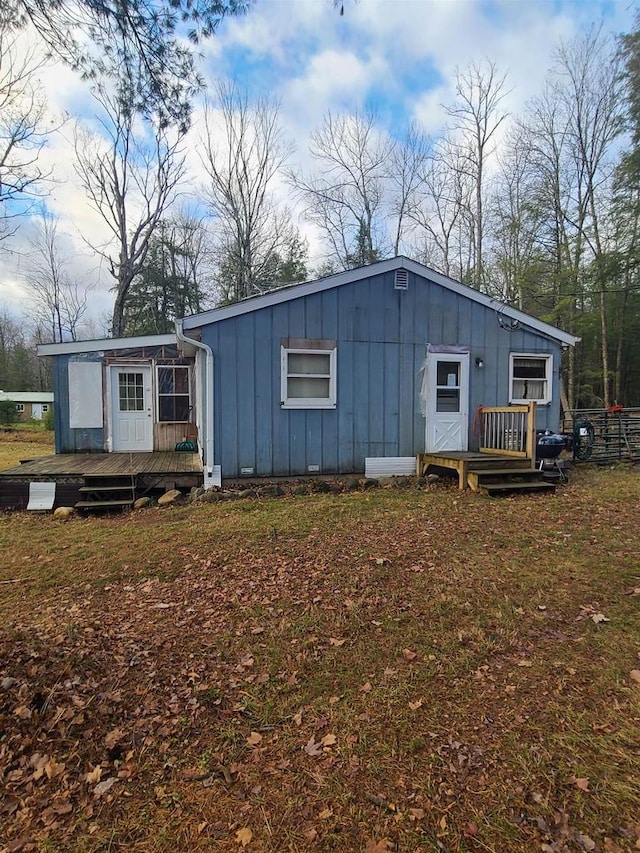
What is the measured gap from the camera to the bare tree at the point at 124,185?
1778 centimetres

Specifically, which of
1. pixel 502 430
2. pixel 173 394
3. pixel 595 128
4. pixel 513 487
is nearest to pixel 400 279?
pixel 502 430

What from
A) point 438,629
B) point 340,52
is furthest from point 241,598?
point 340,52

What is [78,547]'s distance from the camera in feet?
17.3

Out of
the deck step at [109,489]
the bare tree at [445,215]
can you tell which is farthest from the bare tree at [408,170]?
the deck step at [109,489]

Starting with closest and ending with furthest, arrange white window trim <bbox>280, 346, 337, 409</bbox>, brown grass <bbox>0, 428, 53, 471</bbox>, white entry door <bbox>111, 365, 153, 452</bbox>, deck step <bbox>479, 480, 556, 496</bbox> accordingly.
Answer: deck step <bbox>479, 480, 556, 496</bbox>
white window trim <bbox>280, 346, 337, 409</bbox>
white entry door <bbox>111, 365, 153, 452</bbox>
brown grass <bbox>0, 428, 53, 471</bbox>

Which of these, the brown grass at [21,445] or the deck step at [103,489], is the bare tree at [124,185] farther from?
the deck step at [103,489]

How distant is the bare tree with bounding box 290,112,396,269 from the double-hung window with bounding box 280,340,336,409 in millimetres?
14459

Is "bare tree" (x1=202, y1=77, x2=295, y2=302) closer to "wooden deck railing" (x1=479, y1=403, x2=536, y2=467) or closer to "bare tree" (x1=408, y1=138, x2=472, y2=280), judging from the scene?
"bare tree" (x1=408, y1=138, x2=472, y2=280)

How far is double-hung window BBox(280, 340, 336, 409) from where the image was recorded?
25.7 feet

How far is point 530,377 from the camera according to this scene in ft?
30.3

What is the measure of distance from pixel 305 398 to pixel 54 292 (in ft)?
93.0

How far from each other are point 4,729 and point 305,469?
5.97m

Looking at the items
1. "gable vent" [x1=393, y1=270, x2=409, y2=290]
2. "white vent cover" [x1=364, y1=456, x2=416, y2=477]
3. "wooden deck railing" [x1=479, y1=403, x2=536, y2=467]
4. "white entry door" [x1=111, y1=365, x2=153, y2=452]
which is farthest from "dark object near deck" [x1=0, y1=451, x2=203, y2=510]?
"wooden deck railing" [x1=479, y1=403, x2=536, y2=467]

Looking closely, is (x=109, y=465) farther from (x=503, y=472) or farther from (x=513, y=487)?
(x=513, y=487)
